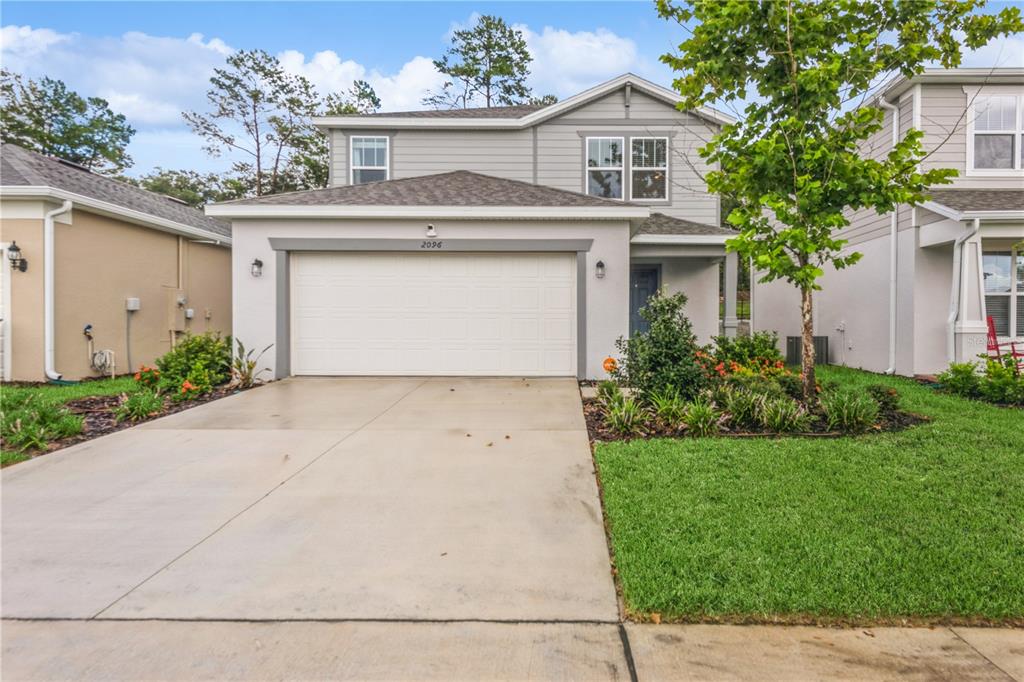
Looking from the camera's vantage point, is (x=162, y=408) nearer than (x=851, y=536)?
No

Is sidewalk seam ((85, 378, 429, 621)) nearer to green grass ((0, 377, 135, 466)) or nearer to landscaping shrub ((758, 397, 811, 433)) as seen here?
green grass ((0, 377, 135, 466))

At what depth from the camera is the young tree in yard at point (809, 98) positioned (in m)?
5.50

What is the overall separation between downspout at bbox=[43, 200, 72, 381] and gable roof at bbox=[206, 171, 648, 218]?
2.57 meters

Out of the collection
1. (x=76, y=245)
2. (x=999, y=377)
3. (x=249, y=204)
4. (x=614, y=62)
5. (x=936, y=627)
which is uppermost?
(x=614, y=62)

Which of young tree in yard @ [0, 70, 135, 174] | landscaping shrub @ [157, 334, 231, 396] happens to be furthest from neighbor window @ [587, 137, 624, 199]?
young tree in yard @ [0, 70, 135, 174]

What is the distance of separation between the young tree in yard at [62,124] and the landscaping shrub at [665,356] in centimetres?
3058

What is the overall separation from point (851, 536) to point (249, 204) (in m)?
9.40

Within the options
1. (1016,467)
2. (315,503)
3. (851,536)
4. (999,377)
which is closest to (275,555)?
(315,503)

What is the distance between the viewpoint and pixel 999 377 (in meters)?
6.83

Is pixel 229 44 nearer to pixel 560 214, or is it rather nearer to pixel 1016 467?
pixel 560 214

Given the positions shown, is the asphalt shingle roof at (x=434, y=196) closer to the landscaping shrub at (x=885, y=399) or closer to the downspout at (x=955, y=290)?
the landscaping shrub at (x=885, y=399)

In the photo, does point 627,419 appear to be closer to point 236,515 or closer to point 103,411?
point 236,515

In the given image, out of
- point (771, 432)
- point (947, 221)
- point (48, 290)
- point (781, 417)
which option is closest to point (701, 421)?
point (771, 432)

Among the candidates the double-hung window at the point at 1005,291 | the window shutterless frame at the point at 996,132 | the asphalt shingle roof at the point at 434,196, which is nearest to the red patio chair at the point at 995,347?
the double-hung window at the point at 1005,291
